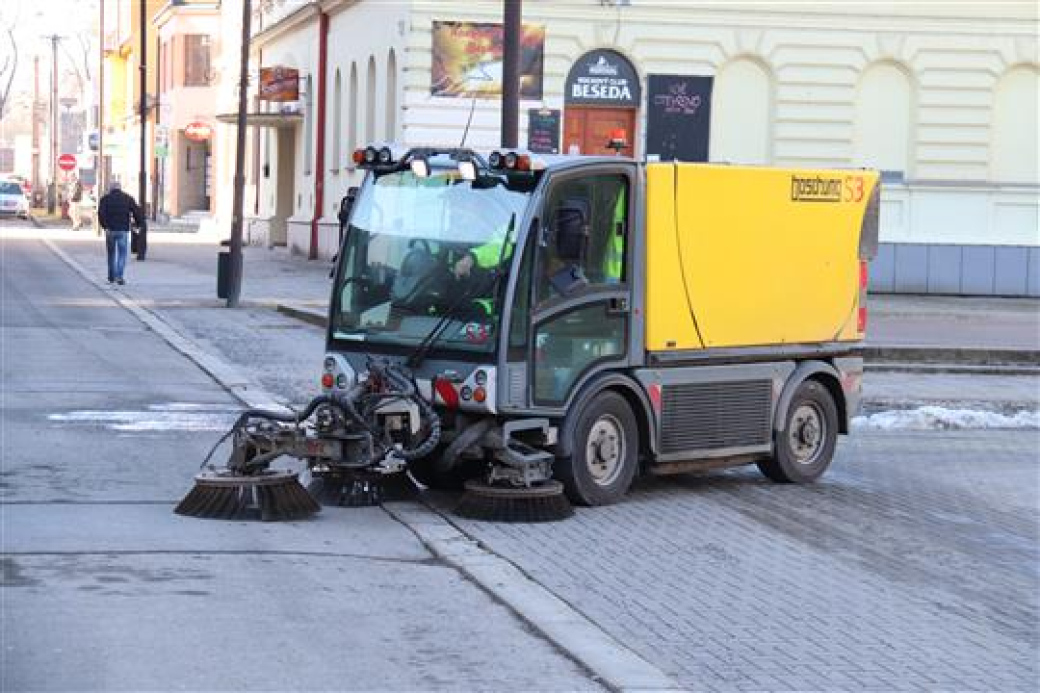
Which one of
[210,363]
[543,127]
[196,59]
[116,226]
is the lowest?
[210,363]

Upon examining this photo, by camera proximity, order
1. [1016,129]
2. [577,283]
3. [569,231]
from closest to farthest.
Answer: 1. [569,231]
2. [577,283]
3. [1016,129]

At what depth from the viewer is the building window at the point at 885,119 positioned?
3350 cm

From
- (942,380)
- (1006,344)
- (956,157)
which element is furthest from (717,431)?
(956,157)

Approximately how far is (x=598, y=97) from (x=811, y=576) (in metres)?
24.0

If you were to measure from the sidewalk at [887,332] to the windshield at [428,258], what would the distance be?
5174 mm

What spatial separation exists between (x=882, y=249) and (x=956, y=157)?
230cm

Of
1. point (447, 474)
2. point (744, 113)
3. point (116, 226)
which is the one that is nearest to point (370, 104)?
point (116, 226)

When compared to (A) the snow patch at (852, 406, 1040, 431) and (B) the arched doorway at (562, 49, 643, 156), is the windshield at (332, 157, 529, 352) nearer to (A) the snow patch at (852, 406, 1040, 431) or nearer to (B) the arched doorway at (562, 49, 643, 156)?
(A) the snow patch at (852, 406, 1040, 431)

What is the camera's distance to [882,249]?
33.8 m

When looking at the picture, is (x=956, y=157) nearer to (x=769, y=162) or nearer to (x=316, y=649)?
(x=769, y=162)

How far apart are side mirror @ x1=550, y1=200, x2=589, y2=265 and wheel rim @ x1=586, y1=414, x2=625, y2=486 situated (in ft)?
3.77

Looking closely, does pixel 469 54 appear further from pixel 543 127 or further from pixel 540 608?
pixel 540 608

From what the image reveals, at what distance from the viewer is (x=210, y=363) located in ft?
62.2

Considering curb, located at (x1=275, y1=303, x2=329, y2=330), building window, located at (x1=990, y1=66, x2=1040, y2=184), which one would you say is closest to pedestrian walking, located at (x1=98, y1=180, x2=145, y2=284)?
curb, located at (x1=275, y1=303, x2=329, y2=330)
